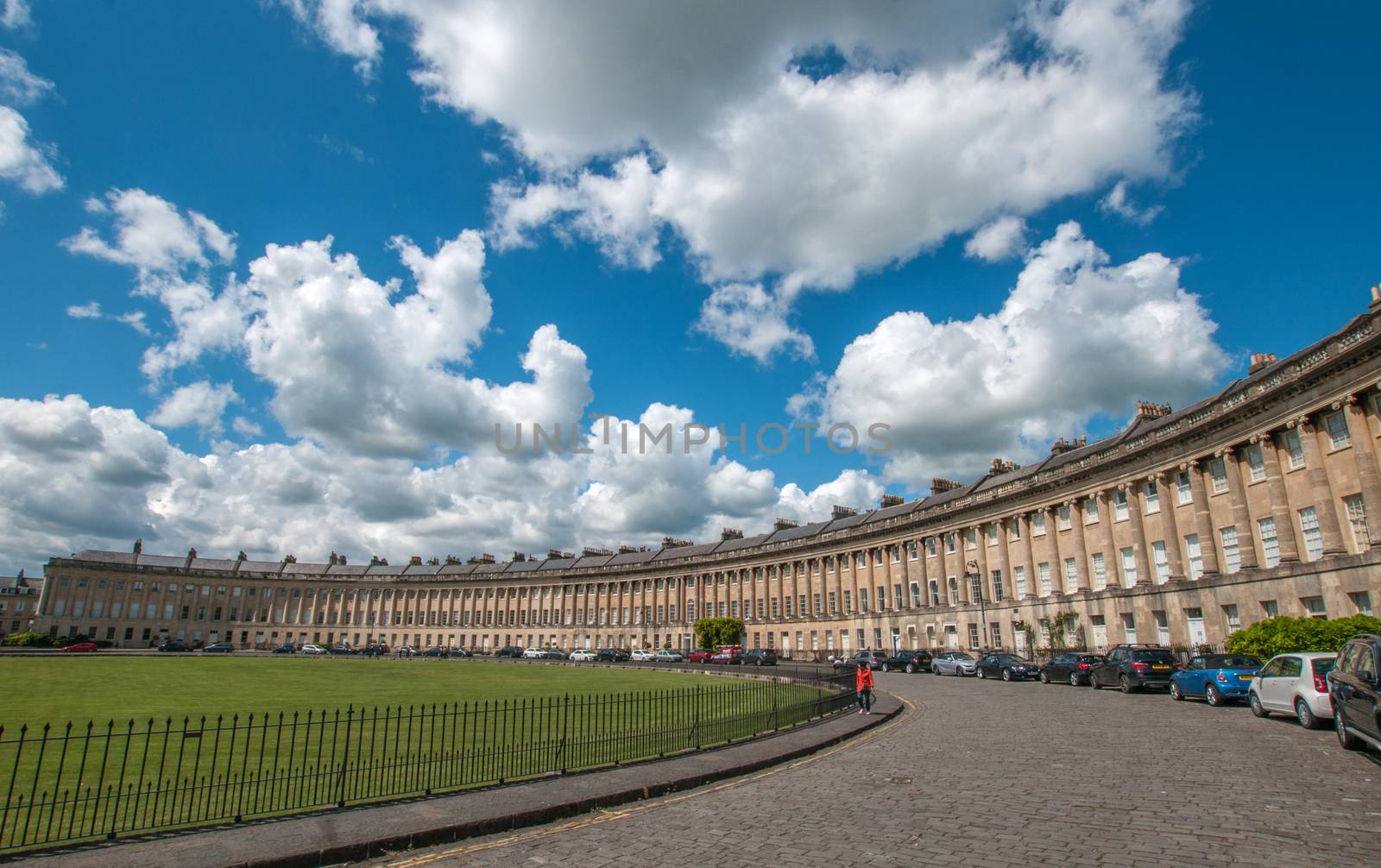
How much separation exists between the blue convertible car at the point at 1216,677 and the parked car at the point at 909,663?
23.9 meters

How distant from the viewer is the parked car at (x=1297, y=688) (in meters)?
15.8

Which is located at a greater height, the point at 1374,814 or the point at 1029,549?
the point at 1029,549

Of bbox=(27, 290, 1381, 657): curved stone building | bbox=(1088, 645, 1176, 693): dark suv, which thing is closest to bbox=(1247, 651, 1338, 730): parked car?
bbox=(1088, 645, 1176, 693): dark suv

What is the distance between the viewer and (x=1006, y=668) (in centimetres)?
3700

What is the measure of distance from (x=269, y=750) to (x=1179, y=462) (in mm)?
42401

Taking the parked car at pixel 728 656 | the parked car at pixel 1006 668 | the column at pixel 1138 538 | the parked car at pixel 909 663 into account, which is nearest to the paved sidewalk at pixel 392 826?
the parked car at pixel 1006 668

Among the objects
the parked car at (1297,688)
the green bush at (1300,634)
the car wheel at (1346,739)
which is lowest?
the car wheel at (1346,739)

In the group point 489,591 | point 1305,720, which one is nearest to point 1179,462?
point 1305,720

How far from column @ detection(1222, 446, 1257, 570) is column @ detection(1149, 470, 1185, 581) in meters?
3.73

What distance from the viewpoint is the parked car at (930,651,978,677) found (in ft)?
136

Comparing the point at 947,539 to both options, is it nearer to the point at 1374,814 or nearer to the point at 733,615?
the point at 733,615

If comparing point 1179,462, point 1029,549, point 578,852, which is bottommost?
point 578,852

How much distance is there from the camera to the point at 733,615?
87250 millimetres

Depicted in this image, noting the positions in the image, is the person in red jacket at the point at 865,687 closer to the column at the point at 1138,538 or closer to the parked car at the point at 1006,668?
the parked car at the point at 1006,668
